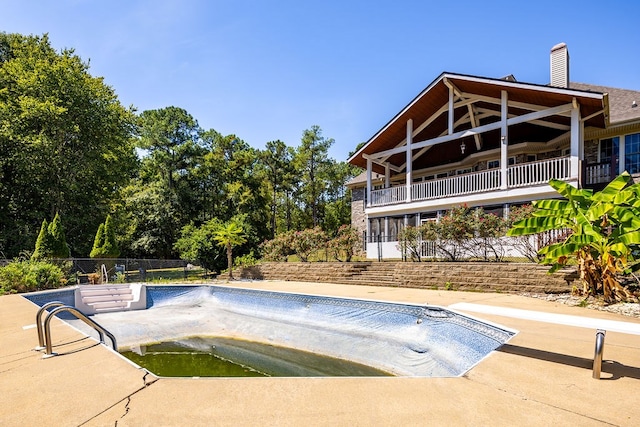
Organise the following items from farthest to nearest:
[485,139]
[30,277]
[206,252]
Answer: [206,252] < [485,139] < [30,277]

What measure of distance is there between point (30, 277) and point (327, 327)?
12.1m

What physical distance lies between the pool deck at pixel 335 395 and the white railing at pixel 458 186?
11677mm

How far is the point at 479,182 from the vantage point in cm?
1541

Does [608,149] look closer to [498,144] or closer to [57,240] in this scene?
[498,144]

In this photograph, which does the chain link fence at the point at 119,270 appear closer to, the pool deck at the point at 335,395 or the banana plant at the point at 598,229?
the pool deck at the point at 335,395

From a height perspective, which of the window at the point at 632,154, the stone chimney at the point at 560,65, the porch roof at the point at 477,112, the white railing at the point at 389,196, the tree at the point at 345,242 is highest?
the stone chimney at the point at 560,65

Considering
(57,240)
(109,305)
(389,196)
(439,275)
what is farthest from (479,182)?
(57,240)

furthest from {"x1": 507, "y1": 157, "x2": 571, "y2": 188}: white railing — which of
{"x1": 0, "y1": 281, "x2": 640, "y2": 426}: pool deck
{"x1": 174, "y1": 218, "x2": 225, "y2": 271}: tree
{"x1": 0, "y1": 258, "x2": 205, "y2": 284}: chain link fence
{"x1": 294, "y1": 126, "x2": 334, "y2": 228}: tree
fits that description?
{"x1": 294, "y1": 126, "x2": 334, "y2": 228}: tree

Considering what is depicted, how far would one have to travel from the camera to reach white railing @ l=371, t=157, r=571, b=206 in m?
13.8

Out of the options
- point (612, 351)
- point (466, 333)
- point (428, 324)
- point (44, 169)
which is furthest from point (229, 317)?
point (44, 169)

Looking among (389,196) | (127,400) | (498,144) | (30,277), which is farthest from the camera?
(389,196)

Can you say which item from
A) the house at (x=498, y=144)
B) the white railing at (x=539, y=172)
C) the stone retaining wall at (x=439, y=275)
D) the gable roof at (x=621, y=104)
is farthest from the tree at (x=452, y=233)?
the gable roof at (x=621, y=104)

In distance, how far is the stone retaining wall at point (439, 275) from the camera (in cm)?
957

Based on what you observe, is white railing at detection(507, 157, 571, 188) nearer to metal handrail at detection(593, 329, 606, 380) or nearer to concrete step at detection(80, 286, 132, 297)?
metal handrail at detection(593, 329, 606, 380)
